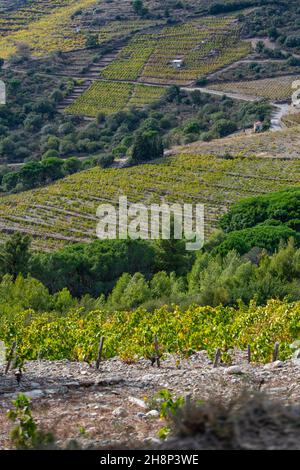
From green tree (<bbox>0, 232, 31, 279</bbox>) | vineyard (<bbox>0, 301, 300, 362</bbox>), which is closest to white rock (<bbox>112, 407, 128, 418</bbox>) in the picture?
vineyard (<bbox>0, 301, 300, 362</bbox>)

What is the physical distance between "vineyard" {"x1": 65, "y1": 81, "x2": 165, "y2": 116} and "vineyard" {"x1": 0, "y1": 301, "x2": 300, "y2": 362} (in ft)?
216

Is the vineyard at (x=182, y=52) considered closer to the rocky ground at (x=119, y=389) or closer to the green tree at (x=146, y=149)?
the green tree at (x=146, y=149)

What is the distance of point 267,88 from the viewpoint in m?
78.8

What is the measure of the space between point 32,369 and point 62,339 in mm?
1952

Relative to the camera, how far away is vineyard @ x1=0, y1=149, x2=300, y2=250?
40.9 m

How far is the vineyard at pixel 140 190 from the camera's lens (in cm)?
4094

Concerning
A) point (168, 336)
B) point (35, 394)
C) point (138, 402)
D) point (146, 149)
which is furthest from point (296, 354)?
point (146, 149)

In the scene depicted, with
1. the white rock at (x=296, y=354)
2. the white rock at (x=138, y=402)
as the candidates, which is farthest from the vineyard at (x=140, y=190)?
the white rock at (x=138, y=402)

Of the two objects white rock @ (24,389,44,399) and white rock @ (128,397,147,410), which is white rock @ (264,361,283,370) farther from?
white rock @ (24,389,44,399)

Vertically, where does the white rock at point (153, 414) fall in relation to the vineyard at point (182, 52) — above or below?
above

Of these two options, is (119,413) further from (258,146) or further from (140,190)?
(258,146)

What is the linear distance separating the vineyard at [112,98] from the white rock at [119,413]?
238 feet
